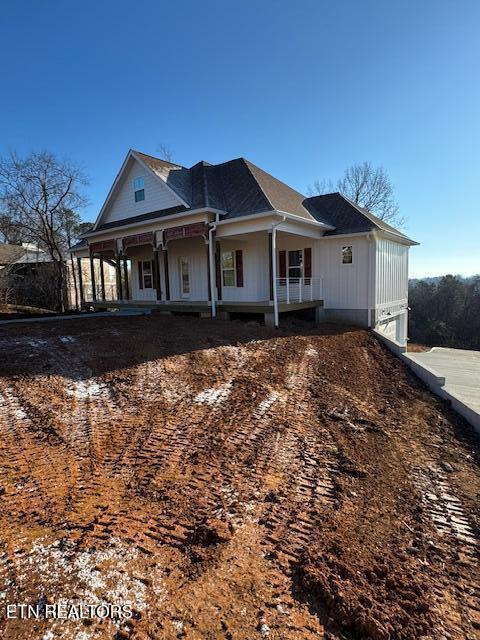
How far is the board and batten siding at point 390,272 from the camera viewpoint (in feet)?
44.8

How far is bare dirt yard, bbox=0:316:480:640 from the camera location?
7.10ft

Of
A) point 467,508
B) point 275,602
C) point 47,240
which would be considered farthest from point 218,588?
point 47,240

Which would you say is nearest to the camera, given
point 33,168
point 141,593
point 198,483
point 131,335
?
point 141,593

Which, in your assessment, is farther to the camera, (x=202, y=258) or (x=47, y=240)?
(x=47, y=240)

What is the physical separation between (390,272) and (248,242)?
20.6 ft

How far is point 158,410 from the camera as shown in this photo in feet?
16.9

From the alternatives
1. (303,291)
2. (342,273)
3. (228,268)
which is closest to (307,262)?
(303,291)

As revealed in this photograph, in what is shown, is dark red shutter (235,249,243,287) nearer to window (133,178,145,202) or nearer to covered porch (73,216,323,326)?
covered porch (73,216,323,326)

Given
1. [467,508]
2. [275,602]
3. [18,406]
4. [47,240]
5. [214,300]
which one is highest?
[47,240]

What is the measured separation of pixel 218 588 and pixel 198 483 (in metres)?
1.23

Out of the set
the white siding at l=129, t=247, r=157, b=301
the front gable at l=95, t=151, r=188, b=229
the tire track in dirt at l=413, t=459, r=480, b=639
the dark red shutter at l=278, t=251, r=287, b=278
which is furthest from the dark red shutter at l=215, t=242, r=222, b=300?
the tire track in dirt at l=413, t=459, r=480, b=639

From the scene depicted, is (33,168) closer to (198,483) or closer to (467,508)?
(198,483)

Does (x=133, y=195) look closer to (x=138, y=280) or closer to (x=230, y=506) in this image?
(x=138, y=280)

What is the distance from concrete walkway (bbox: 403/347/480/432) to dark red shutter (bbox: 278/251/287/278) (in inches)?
231
